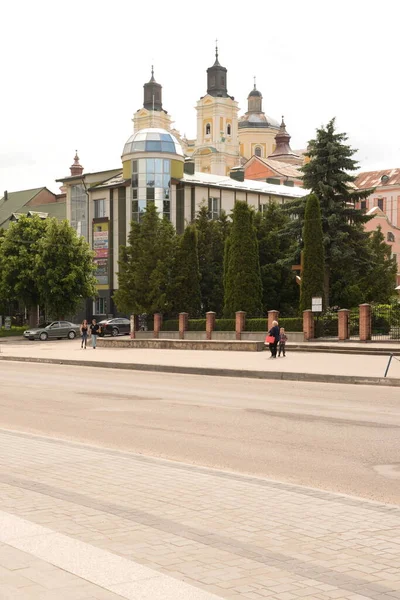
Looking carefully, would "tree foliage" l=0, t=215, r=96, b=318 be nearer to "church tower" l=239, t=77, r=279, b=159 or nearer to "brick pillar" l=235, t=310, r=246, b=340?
"brick pillar" l=235, t=310, r=246, b=340

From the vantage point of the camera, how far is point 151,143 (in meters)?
72.8

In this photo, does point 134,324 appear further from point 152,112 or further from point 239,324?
point 152,112

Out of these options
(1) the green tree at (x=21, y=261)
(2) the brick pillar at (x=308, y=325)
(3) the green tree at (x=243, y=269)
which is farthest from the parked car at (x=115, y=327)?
(2) the brick pillar at (x=308, y=325)

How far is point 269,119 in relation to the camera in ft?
469

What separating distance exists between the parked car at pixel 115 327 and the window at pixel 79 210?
60.9 ft

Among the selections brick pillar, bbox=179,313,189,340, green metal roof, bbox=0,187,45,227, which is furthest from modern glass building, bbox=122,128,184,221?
green metal roof, bbox=0,187,45,227

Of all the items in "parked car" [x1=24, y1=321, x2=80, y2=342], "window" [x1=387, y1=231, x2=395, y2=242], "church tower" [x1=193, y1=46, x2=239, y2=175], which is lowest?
"parked car" [x1=24, y1=321, x2=80, y2=342]

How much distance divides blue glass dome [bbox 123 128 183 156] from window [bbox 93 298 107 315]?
14.3 m

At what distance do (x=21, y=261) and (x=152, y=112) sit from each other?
71.5 metres

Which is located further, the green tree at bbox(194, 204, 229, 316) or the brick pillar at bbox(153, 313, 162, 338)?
the green tree at bbox(194, 204, 229, 316)

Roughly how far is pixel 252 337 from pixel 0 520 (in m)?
38.8

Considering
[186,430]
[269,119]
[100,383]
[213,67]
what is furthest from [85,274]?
[269,119]

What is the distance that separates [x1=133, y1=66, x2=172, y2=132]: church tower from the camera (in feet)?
424

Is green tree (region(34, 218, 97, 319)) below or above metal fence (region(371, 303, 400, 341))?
above
